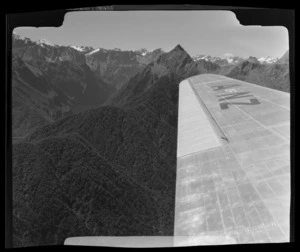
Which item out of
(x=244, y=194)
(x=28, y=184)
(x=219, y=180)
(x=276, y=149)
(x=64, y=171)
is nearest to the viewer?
(x=244, y=194)

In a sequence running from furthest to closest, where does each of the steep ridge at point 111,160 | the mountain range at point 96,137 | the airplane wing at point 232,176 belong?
the steep ridge at point 111,160 < the mountain range at point 96,137 < the airplane wing at point 232,176

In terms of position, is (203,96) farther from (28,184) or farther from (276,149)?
(28,184)

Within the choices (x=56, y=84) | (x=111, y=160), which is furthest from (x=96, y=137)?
(x=56, y=84)

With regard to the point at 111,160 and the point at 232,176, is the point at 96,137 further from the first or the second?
the point at 232,176

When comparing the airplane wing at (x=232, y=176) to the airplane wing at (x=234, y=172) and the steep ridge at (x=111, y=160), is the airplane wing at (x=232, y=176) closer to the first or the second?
the airplane wing at (x=234, y=172)

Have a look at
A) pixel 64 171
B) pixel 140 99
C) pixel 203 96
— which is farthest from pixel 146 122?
pixel 64 171

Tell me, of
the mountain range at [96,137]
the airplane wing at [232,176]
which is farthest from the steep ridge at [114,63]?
the airplane wing at [232,176]

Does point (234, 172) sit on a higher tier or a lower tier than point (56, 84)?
lower
